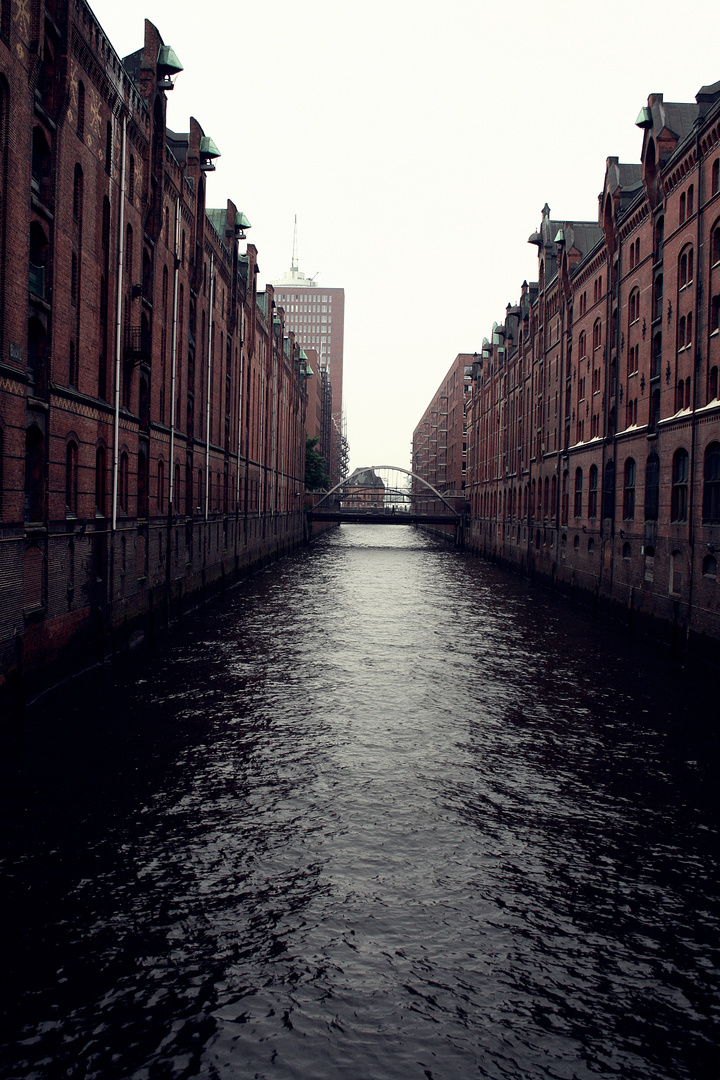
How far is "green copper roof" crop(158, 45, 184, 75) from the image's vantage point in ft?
89.7

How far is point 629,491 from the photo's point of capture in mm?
31797

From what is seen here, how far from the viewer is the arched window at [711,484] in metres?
22.2

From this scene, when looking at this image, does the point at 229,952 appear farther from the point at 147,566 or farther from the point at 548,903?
the point at 147,566

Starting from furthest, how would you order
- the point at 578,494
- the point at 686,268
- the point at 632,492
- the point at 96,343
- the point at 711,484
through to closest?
the point at 578,494 < the point at 632,492 < the point at 686,268 < the point at 711,484 < the point at 96,343

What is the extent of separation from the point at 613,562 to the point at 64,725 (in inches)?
969

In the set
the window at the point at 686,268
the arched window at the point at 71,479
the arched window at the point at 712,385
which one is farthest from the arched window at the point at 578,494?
the arched window at the point at 71,479

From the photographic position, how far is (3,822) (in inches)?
401

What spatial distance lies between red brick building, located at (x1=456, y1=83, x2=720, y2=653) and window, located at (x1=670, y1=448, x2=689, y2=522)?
67 millimetres

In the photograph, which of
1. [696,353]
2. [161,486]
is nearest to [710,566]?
[696,353]

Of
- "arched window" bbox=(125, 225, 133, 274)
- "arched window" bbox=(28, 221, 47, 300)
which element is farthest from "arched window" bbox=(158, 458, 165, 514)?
"arched window" bbox=(28, 221, 47, 300)

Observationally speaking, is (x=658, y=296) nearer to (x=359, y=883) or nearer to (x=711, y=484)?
(x=711, y=484)

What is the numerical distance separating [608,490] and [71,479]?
914 inches

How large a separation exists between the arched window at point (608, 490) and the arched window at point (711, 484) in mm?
10360

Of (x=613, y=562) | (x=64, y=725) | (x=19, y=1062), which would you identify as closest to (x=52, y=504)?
(x=64, y=725)
